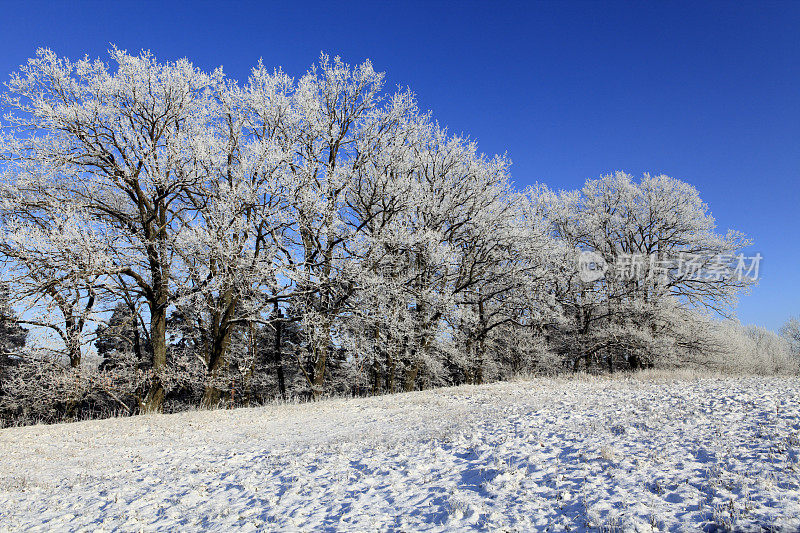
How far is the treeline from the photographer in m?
13.4

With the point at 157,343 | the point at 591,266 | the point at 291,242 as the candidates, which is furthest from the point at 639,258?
the point at 157,343

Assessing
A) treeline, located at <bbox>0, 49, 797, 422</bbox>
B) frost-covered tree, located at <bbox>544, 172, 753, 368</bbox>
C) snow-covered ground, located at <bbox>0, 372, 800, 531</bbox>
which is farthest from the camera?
frost-covered tree, located at <bbox>544, 172, 753, 368</bbox>

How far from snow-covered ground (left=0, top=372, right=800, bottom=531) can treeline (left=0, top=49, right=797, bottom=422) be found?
5370 mm

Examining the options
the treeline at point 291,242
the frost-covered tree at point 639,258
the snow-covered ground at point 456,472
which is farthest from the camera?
the frost-covered tree at point 639,258

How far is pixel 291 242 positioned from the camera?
56.9ft

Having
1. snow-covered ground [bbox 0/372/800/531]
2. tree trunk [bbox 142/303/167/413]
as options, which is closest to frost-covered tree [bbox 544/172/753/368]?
snow-covered ground [bbox 0/372/800/531]

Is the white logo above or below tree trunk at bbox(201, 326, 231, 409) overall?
above

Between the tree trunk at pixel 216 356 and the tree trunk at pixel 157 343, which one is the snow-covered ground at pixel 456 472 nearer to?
the tree trunk at pixel 157 343

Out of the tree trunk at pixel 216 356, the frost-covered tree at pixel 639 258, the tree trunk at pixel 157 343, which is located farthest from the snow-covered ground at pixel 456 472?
the frost-covered tree at pixel 639 258

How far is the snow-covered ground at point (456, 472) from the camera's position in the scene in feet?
14.0

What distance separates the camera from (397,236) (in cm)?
1645

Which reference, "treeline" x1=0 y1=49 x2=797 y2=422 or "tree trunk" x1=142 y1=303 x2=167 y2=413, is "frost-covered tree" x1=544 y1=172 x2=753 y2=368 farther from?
"tree trunk" x1=142 y1=303 x2=167 y2=413

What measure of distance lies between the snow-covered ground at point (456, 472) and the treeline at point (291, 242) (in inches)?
211

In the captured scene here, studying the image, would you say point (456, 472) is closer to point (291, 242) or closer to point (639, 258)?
point (291, 242)
